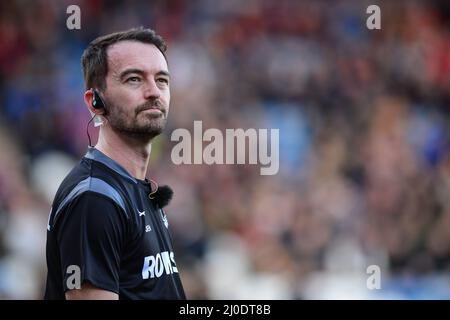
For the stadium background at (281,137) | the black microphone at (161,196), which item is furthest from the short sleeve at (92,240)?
the stadium background at (281,137)

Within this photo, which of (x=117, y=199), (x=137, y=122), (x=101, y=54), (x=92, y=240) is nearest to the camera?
(x=92, y=240)

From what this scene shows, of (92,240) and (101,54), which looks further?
(101,54)

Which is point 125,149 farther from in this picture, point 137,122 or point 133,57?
point 133,57

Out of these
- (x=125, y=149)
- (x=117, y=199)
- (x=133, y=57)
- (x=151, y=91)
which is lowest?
(x=117, y=199)

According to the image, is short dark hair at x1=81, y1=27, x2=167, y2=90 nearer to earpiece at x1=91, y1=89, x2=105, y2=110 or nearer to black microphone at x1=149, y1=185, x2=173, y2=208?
earpiece at x1=91, y1=89, x2=105, y2=110

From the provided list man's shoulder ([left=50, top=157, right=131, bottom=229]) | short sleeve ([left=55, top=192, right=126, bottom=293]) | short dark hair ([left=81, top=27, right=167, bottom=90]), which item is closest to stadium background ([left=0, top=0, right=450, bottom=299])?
short dark hair ([left=81, top=27, right=167, bottom=90])

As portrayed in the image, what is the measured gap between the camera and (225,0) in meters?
7.41

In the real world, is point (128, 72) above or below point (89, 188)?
above

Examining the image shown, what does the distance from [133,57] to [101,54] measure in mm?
137

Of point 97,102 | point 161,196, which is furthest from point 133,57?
point 161,196

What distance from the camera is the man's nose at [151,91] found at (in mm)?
2967

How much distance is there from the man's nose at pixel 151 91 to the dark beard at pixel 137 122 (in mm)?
24

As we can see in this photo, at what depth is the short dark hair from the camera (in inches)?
120

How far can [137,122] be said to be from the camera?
116 inches
